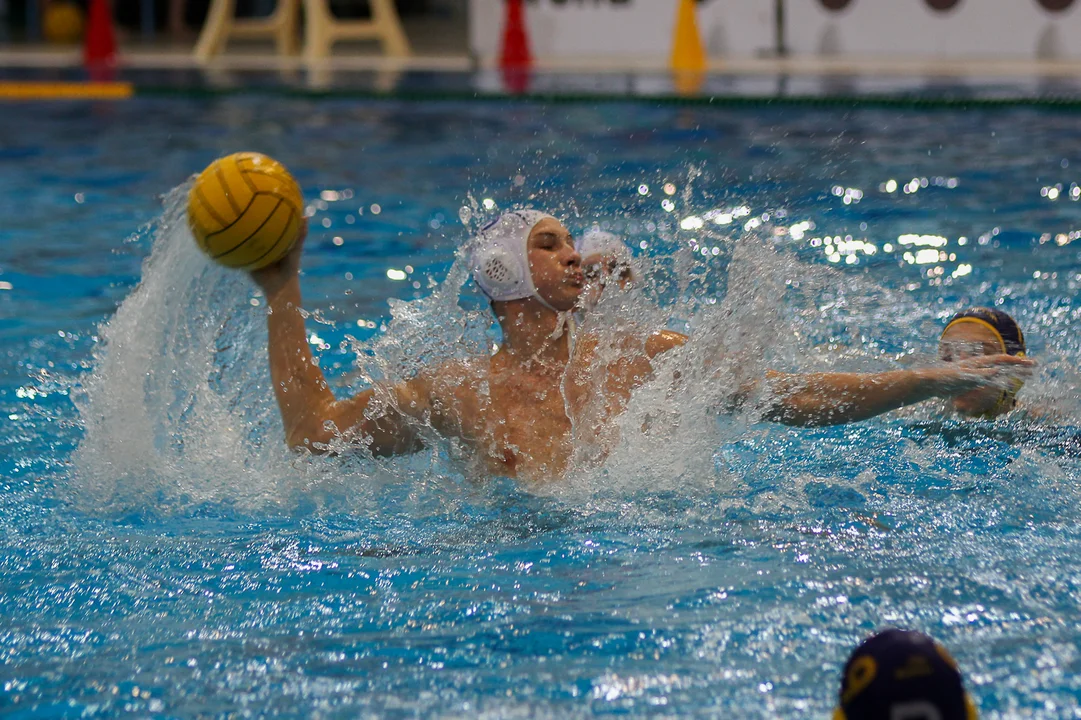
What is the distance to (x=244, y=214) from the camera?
289cm

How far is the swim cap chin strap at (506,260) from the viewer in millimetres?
2932

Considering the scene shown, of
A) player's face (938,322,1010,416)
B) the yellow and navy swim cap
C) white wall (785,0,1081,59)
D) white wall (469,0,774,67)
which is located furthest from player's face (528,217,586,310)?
white wall (785,0,1081,59)

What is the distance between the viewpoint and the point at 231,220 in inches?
114

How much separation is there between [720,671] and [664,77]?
8.16 meters

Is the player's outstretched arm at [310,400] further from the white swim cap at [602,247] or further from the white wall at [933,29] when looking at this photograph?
the white wall at [933,29]

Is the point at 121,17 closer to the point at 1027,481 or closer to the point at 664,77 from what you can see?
the point at 664,77

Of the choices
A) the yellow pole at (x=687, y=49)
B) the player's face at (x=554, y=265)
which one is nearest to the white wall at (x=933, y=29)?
the yellow pole at (x=687, y=49)

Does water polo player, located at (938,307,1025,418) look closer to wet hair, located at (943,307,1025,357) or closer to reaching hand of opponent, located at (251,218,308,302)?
wet hair, located at (943,307,1025,357)

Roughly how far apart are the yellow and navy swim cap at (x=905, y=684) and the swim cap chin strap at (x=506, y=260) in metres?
1.47

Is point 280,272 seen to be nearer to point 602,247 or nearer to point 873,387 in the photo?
point 602,247

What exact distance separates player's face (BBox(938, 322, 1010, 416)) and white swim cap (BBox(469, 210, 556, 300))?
1.05m

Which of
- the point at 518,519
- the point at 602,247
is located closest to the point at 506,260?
the point at 602,247

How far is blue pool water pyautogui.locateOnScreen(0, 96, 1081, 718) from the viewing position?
2191 mm

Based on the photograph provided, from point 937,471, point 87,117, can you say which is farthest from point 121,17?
point 937,471
